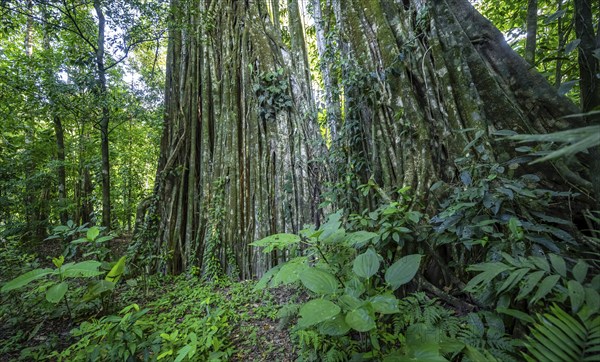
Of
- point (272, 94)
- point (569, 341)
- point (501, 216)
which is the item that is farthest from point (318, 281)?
point (272, 94)

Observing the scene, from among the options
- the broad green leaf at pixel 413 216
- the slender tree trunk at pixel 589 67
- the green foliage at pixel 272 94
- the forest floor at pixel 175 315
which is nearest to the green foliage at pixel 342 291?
the broad green leaf at pixel 413 216

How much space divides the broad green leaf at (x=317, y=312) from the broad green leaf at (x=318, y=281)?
0.05m

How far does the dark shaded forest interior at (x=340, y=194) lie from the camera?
104 cm

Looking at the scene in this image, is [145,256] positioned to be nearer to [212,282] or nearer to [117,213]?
[212,282]

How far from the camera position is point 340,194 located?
8.11ft

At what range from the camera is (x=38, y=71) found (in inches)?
157

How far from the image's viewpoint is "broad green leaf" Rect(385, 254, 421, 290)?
976 millimetres

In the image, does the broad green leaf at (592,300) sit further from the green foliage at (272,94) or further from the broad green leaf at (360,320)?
the green foliage at (272,94)

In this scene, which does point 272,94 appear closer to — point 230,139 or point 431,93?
point 230,139

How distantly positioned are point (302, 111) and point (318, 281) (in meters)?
2.72

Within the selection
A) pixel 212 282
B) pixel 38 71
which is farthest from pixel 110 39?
pixel 212 282

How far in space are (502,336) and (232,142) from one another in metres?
3.29

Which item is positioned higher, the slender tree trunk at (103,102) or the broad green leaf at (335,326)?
the slender tree trunk at (103,102)

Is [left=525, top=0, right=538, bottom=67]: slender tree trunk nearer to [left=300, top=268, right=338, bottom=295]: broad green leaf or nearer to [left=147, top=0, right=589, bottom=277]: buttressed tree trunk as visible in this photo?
[left=147, top=0, right=589, bottom=277]: buttressed tree trunk
